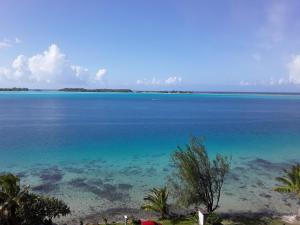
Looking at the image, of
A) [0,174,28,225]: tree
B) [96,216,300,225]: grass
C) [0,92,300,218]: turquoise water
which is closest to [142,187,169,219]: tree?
[96,216,300,225]: grass

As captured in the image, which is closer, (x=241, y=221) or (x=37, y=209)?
(x=37, y=209)

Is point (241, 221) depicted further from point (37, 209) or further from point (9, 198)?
point (9, 198)

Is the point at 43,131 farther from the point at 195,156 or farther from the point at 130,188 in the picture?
the point at 195,156

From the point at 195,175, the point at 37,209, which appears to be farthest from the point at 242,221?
the point at 37,209

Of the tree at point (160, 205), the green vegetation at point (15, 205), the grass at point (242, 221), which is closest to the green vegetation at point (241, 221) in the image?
the grass at point (242, 221)

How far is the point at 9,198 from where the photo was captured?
2123cm

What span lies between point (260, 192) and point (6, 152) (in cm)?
4684

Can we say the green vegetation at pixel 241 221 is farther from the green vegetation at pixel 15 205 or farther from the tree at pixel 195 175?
the green vegetation at pixel 15 205

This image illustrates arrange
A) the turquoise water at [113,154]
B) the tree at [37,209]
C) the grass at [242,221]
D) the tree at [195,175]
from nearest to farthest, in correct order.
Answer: the tree at [37,209], the grass at [242,221], the tree at [195,175], the turquoise water at [113,154]

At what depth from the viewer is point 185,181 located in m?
29.1

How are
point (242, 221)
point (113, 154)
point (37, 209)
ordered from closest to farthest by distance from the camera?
point (37, 209) < point (242, 221) < point (113, 154)

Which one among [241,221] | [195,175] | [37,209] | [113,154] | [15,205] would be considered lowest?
[241,221]

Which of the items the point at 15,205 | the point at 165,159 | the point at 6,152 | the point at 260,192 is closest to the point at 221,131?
the point at 165,159

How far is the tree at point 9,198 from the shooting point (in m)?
21.1
